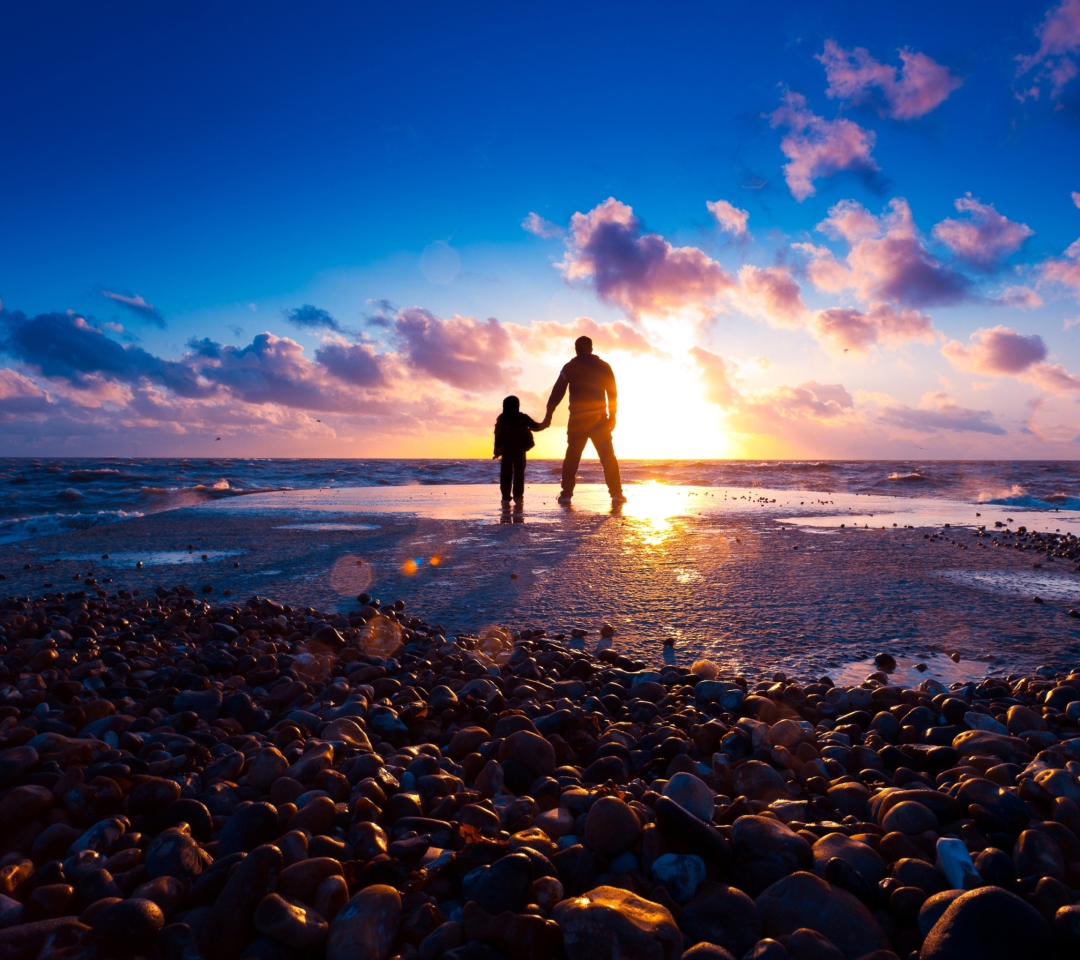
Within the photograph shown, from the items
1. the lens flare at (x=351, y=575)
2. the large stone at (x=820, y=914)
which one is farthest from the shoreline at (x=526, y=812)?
the lens flare at (x=351, y=575)

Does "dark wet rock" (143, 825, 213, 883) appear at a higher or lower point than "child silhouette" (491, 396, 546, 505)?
lower

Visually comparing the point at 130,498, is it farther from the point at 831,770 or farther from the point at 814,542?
the point at 831,770

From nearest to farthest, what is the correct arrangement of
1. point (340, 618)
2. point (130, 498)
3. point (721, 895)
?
point (721, 895) < point (340, 618) < point (130, 498)

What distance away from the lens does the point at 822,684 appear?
263 cm

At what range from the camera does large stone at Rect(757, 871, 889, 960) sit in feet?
3.96

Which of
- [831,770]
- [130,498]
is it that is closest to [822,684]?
[831,770]

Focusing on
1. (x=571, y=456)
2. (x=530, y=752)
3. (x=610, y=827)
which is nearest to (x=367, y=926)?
(x=610, y=827)

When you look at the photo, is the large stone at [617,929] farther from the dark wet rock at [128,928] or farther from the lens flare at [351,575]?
the lens flare at [351,575]

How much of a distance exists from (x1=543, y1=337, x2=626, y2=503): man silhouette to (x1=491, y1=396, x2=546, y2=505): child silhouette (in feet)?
1.30

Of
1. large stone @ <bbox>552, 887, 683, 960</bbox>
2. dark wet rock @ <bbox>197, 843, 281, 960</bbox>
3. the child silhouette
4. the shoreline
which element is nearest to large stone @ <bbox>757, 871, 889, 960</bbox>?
the shoreline

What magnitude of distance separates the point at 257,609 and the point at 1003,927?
12.5 ft

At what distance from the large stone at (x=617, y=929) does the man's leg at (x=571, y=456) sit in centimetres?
972

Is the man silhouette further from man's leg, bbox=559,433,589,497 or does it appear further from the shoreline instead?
the shoreline

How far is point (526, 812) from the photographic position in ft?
5.48
